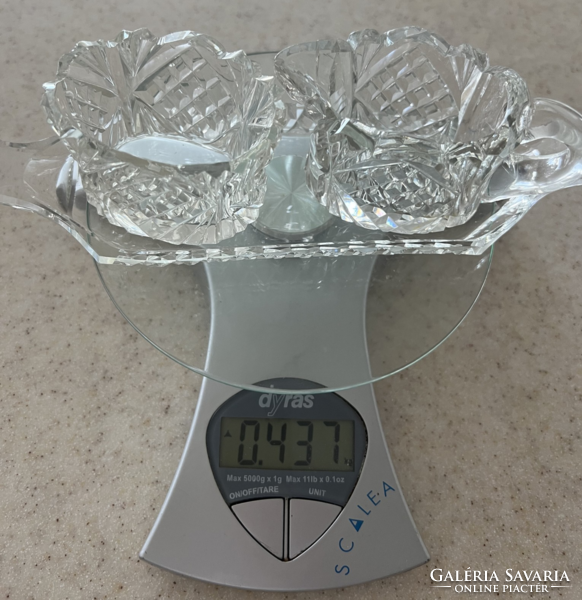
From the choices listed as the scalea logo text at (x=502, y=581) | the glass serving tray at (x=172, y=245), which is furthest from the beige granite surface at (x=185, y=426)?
the glass serving tray at (x=172, y=245)

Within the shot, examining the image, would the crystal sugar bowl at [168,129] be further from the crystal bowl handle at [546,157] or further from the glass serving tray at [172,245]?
the crystal bowl handle at [546,157]

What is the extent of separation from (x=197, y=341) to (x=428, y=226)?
0.22 m

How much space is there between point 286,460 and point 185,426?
0.10 metres

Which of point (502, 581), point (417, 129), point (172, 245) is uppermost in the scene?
point (417, 129)

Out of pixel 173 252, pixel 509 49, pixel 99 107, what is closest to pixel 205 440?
pixel 173 252

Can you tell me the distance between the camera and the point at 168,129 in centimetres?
43

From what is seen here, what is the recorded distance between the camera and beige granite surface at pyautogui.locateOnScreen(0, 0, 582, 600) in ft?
1.37

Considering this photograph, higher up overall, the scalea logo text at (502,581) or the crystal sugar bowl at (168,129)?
the crystal sugar bowl at (168,129)

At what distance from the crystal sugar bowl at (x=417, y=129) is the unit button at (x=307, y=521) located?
0.24 m

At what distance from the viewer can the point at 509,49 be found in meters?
0.63

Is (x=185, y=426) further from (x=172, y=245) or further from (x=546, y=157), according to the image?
(x=546, y=157)

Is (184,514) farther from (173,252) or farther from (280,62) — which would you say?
(280,62)

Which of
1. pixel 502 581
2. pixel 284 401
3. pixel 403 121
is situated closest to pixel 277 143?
pixel 403 121

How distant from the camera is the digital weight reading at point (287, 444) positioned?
1.39 feet
